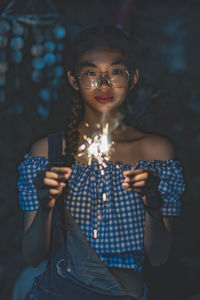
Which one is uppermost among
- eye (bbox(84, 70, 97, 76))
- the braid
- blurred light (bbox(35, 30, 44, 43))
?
blurred light (bbox(35, 30, 44, 43))

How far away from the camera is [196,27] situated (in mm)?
3338

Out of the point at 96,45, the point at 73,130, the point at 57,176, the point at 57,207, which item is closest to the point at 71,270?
the point at 57,207

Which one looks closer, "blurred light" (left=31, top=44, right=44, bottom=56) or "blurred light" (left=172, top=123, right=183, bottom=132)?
"blurred light" (left=31, top=44, right=44, bottom=56)

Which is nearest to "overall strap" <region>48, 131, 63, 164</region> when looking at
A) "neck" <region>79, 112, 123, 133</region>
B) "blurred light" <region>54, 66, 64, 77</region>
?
"neck" <region>79, 112, 123, 133</region>

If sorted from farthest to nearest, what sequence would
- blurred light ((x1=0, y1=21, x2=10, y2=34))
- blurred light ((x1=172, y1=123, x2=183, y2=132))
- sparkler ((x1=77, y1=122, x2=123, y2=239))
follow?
blurred light ((x1=172, y1=123, x2=183, y2=132)) < blurred light ((x1=0, y1=21, x2=10, y2=34)) < sparkler ((x1=77, y1=122, x2=123, y2=239))

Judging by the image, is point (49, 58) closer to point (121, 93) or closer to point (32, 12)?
point (32, 12)

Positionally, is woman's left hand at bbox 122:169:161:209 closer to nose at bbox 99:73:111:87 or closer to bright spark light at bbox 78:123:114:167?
bright spark light at bbox 78:123:114:167

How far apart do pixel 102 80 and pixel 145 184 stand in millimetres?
456

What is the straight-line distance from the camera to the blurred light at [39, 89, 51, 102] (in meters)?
2.12

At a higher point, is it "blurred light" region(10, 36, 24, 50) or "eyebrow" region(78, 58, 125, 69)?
"blurred light" region(10, 36, 24, 50)

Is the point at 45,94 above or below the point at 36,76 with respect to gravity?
below

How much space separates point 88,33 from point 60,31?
753 mm

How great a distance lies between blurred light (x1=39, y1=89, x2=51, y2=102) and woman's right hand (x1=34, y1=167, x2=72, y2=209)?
42.5 inches

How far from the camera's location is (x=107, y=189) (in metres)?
1.36
